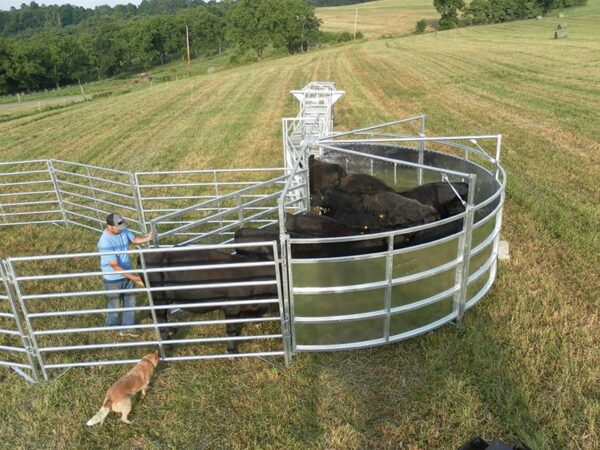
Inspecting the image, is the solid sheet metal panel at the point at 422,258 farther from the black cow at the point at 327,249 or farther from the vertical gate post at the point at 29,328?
the vertical gate post at the point at 29,328

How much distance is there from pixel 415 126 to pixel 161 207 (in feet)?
34.8

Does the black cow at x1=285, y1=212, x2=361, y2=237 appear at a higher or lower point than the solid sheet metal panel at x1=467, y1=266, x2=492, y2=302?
higher

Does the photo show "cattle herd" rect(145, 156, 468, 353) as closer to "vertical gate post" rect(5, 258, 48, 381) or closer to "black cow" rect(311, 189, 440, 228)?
"black cow" rect(311, 189, 440, 228)

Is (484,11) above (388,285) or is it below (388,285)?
above

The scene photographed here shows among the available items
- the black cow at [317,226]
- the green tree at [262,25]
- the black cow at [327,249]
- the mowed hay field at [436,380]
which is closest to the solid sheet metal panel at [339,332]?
the mowed hay field at [436,380]

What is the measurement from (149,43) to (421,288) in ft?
291

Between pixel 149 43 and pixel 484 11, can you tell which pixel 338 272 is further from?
pixel 149 43

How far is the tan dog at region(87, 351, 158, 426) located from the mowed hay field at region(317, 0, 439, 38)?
72.9 m

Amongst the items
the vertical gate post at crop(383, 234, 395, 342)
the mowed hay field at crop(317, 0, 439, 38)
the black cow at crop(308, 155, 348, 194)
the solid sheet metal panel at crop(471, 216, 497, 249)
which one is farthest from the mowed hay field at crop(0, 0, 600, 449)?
the mowed hay field at crop(317, 0, 439, 38)

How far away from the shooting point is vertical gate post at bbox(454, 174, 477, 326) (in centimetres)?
515

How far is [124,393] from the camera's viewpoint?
183 inches

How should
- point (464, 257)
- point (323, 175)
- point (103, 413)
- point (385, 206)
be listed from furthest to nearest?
point (323, 175) < point (385, 206) < point (464, 257) < point (103, 413)

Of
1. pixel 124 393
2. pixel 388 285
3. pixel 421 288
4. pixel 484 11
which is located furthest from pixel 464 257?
pixel 484 11

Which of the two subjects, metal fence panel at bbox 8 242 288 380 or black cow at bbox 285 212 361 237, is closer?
metal fence panel at bbox 8 242 288 380
